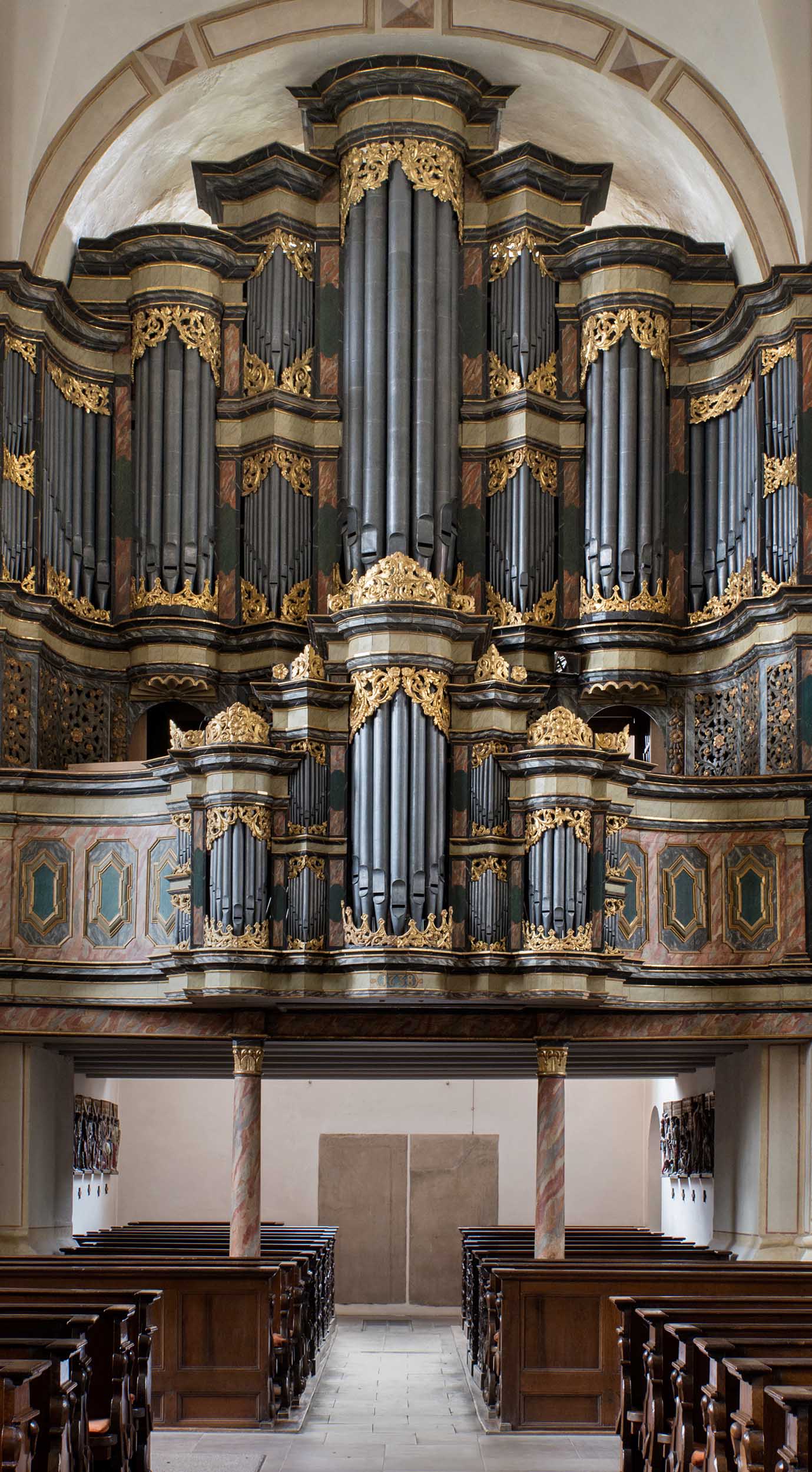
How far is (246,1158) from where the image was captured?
18750mm

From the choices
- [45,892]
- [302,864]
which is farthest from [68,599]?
[302,864]

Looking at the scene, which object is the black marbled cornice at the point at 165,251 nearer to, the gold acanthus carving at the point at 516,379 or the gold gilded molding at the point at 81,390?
the gold gilded molding at the point at 81,390

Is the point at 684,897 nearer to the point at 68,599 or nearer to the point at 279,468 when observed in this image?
the point at 279,468

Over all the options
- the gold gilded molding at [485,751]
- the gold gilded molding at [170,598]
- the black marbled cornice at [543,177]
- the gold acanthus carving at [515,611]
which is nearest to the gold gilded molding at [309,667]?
the gold gilded molding at [485,751]

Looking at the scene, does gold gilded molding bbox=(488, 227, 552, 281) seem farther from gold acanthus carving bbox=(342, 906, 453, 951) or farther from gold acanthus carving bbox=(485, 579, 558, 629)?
gold acanthus carving bbox=(342, 906, 453, 951)

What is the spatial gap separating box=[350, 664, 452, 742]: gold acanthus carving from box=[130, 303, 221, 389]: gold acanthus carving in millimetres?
5478

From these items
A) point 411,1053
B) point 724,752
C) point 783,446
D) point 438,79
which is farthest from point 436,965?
point 438,79

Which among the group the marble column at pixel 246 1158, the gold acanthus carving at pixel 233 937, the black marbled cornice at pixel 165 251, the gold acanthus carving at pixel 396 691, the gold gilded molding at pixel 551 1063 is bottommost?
the marble column at pixel 246 1158

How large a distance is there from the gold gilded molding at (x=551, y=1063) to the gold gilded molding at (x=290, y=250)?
31.6 ft

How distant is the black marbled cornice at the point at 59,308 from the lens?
21031 mm

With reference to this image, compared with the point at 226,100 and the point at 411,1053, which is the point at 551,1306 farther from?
the point at 226,100

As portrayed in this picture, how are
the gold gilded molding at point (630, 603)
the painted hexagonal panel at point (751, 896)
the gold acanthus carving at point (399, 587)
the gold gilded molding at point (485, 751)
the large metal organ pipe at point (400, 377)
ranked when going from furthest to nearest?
the gold gilded molding at point (630, 603), the large metal organ pipe at point (400, 377), the painted hexagonal panel at point (751, 896), the gold acanthus carving at point (399, 587), the gold gilded molding at point (485, 751)

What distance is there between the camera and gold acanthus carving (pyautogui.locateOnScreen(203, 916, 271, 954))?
18.5 metres

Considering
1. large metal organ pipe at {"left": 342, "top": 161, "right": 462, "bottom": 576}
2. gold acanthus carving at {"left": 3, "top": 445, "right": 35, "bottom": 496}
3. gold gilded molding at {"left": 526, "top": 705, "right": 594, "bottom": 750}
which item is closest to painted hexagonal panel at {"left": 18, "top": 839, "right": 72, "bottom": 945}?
gold acanthus carving at {"left": 3, "top": 445, "right": 35, "bottom": 496}
